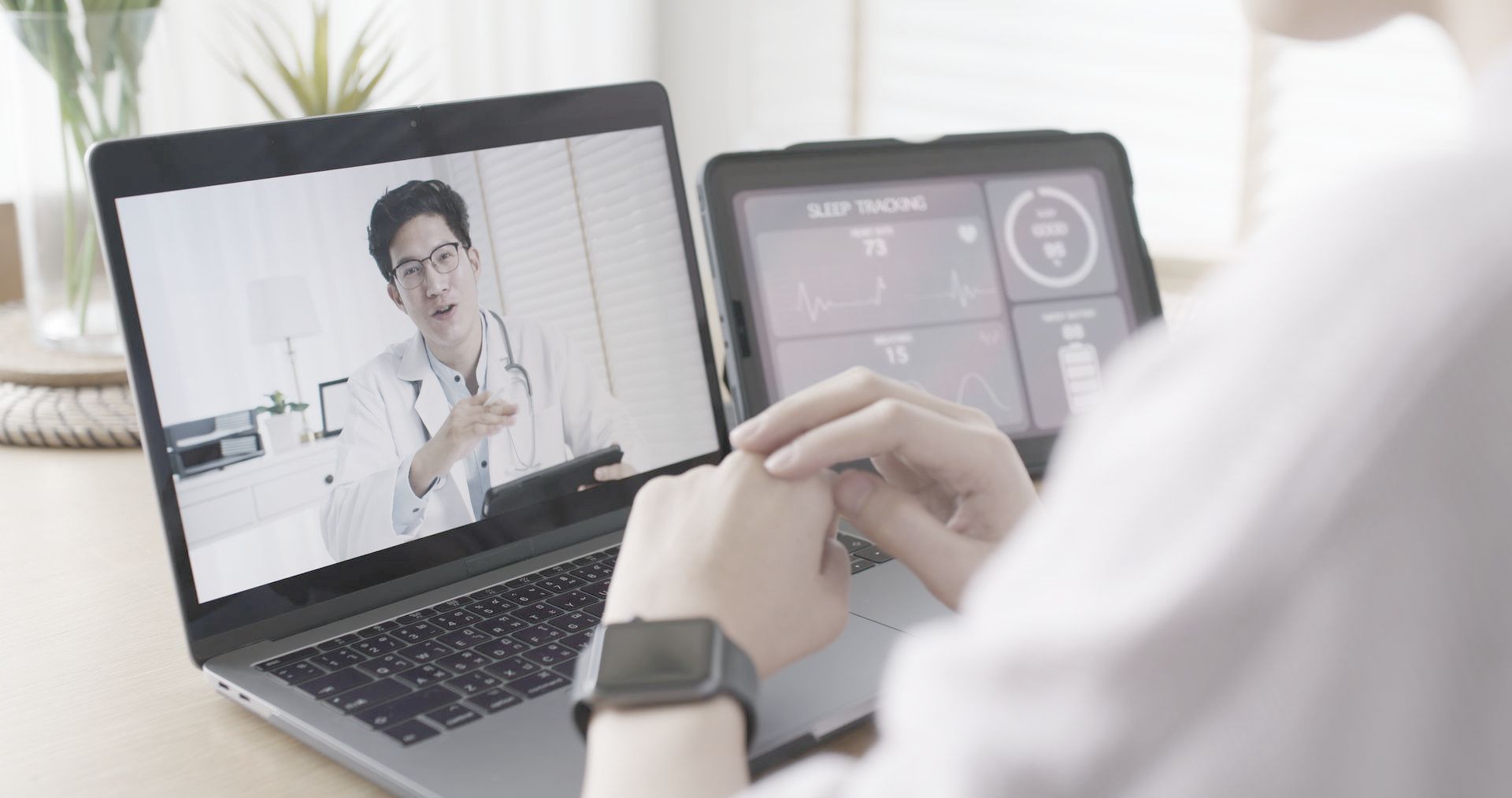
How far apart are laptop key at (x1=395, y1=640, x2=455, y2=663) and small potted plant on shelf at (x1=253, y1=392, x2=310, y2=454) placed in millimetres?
140

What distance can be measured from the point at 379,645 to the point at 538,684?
112mm

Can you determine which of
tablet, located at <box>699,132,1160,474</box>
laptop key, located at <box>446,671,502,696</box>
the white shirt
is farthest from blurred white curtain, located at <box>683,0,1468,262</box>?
the white shirt

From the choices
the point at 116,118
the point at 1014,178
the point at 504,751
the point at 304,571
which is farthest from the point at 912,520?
the point at 116,118

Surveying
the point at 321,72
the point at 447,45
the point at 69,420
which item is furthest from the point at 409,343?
the point at 447,45

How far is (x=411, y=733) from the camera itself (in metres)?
0.58

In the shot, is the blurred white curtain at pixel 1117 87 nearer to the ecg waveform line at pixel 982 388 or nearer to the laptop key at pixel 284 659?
the ecg waveform line at pixel 982 388

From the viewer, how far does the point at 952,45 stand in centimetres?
238

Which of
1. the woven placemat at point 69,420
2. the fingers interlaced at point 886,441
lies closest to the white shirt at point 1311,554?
the fingers interlaced at point 886,441

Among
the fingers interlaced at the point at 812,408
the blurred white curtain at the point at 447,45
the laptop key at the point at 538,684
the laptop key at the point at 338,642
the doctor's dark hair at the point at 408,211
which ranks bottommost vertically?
the laptop key at the point at 538,684

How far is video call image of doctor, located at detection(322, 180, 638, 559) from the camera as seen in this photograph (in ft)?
2.43

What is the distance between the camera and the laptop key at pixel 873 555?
833 mm

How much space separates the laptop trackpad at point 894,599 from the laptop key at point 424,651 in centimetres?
24

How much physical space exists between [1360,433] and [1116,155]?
86 centimetres

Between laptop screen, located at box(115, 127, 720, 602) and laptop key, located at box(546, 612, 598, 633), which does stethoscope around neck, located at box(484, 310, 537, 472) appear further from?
laptop key, located at box(546, 612, 598, 633)
